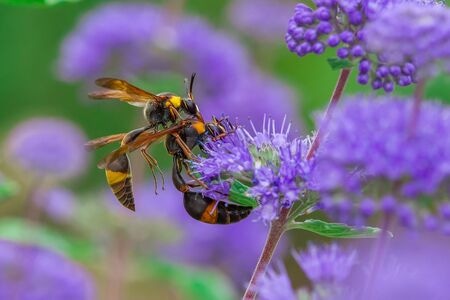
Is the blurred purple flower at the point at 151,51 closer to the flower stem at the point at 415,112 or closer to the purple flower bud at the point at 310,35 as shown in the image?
the purple flower bud at the point at 310,35

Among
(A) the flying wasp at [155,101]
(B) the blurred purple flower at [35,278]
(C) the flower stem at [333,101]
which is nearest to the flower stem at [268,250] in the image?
(C) the flower stem at [333,101]

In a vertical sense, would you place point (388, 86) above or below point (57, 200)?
above

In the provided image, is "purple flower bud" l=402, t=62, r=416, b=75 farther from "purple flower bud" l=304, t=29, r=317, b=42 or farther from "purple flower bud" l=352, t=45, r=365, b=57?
"purple flower bud" l=304, t=29, r=317, b=42

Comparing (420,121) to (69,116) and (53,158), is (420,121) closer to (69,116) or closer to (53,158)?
(53,158)

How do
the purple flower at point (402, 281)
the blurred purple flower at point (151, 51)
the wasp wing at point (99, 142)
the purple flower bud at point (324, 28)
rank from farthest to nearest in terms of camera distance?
the blurred purple flower at point (151, 51)
the wasp wing at point (99, 142)
the purple flower bud at point (324, 28)
the purple flower at point (402, 281)

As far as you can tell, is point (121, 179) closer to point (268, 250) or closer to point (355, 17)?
point (268, 250)

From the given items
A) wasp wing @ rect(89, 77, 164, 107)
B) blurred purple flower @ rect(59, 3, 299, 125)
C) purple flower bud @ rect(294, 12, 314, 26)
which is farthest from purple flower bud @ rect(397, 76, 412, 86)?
blurred purple flower @ rect(59, 3, 299, 125)

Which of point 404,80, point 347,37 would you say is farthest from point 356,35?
point 404,80
